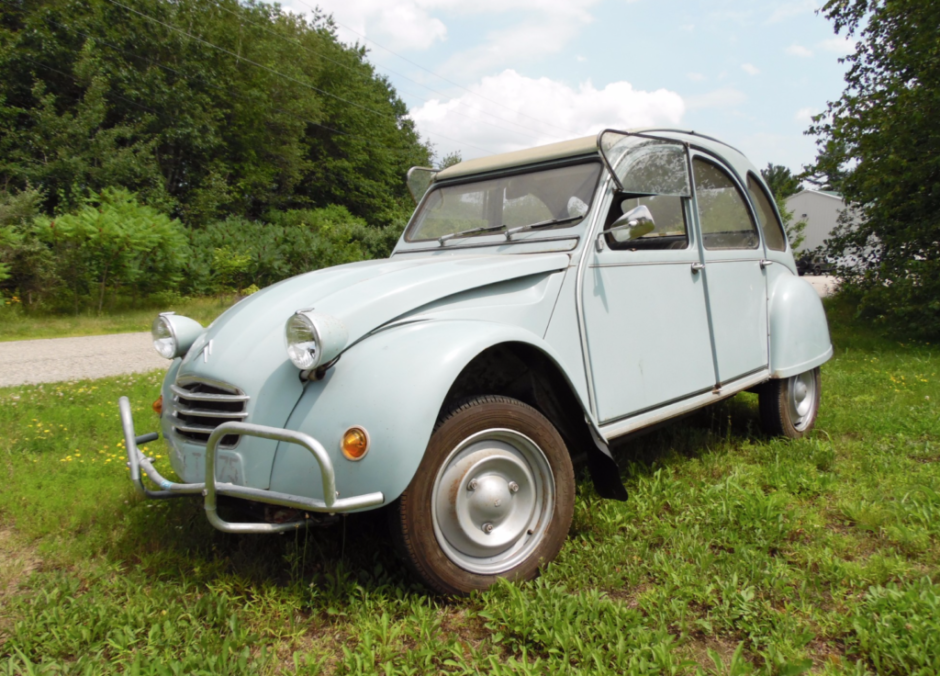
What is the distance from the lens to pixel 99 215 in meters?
13.2

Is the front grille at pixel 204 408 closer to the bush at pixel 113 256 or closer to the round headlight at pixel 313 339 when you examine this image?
the round headlight at pixel 313 339

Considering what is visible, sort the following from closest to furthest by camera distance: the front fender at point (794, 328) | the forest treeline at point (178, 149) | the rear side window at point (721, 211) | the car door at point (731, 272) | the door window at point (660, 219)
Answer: the door window at point (660, 219), the car door at point (731, 272), the rear side window at point (721, 211), the front fender at point (794, 328), the forest treeline at point (178, 149)

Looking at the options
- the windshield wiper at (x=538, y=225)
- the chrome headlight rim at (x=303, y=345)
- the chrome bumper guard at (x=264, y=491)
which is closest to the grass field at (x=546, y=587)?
the chrome bumper guard at (x=264, y=491)

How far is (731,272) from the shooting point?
12.9ft

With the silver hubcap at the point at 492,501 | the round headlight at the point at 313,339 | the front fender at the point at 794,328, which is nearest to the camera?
the round headlight at the point at 313,339

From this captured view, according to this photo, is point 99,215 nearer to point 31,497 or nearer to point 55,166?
point 55,166

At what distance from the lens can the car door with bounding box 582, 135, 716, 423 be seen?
3.01m

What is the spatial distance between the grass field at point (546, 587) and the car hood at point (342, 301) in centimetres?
74

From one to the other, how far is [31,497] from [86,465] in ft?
1.74

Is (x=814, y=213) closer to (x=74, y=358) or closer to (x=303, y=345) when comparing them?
(x=74, y=358)

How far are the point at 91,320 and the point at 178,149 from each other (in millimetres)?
15805

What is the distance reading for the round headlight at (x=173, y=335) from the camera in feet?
9.78

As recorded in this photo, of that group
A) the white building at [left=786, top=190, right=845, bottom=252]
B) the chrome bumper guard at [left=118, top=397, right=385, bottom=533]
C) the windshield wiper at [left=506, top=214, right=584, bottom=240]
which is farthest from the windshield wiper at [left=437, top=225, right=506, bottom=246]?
the white building at [left=786, top=190, right=845, bottom=252]

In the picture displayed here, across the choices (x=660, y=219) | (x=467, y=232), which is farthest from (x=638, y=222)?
(x=467, y=232)
